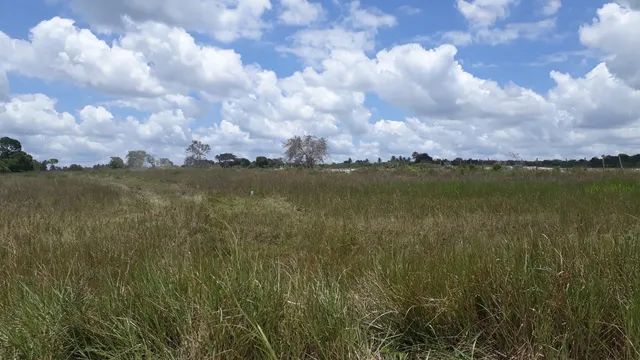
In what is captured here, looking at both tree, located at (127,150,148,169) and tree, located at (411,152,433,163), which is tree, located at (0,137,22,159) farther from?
tree, located at (411,152,433,163)

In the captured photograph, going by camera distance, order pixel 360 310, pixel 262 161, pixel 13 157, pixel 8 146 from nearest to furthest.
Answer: pixel 360 310
pixel 13 157
pixel 8 146
pixel 262 161

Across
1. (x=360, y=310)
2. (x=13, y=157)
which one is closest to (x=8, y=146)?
(x=13, y=157)

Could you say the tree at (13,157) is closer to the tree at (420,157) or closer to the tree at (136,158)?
the tree at (136,158)

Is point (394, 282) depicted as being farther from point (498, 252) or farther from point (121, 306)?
point (121, 306)

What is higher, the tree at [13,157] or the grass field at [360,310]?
the tree at [13,157]

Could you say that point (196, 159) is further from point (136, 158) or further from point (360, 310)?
point (360, 310)

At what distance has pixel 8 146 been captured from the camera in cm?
8144

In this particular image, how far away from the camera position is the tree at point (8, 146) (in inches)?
3113

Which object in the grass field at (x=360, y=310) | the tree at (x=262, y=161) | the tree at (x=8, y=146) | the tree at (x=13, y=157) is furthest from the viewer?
the tree at (x=262, y=161)

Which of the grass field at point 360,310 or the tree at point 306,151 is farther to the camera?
the tree at point 306,151

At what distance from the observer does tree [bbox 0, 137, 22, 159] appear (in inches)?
3113

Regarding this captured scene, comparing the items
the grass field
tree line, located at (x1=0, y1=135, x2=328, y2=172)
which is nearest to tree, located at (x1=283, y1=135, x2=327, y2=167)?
tree line, located at (x1=0, y1=135, x2=328, y2=172)

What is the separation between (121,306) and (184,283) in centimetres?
46

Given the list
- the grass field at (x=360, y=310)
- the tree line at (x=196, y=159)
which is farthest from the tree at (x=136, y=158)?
the grass field at (x=360, y=310)
